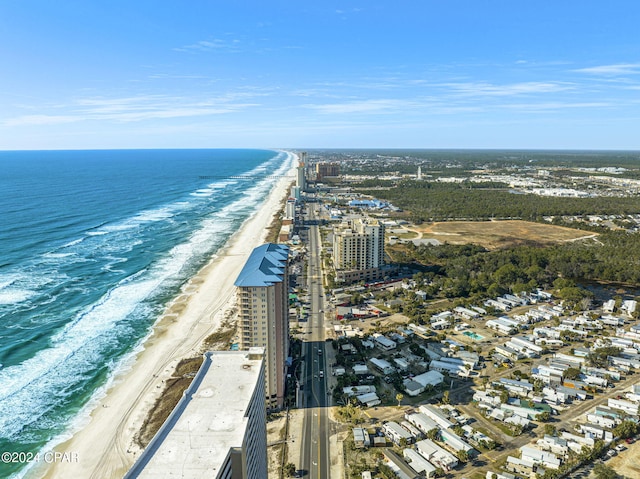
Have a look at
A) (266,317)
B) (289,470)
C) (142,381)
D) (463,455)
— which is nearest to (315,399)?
(289,470)

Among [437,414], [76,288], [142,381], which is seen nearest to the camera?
[437,414]

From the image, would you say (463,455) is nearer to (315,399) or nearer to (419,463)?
(419,463)

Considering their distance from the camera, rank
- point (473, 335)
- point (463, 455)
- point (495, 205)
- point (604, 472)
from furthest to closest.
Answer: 1. point (495, 205)
2. point (473, 335)
3. point (463, 455)
4. point (604, 472)

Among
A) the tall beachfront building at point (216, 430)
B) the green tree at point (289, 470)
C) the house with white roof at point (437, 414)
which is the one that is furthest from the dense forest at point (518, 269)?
the tall beachfront building at point (216, 430)

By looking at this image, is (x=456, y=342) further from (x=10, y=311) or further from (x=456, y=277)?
(x=10, y=311)

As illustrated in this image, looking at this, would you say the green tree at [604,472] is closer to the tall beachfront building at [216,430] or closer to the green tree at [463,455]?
the green tree at [463,455]

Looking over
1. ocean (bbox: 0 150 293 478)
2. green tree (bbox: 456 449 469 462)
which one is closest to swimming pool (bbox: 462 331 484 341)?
green tree (bbox: 456 449 469 462)
